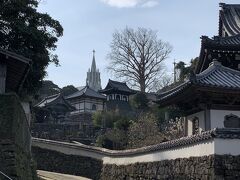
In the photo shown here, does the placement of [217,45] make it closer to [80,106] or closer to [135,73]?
[135,73]

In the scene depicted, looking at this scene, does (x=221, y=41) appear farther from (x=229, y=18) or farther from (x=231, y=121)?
(x=229, y=18)

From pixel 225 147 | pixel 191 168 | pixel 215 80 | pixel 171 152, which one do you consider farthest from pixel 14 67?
pixel 225 147

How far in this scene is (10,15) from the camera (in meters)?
21.3

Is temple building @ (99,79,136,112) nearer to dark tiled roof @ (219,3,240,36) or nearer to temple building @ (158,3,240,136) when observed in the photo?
dark tiled roof @ (219,3,240,36)

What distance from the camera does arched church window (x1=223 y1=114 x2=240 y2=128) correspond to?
58.0 feet

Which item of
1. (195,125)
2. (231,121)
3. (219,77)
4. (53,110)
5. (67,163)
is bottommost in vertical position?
(67,163)

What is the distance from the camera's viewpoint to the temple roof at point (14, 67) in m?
15.0

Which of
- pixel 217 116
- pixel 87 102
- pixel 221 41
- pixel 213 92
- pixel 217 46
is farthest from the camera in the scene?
pixel 87 102

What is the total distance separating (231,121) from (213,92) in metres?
1.83

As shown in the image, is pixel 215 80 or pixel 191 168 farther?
pixel 215 80

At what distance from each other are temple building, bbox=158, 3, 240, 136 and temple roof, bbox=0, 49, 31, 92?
642 centimetres

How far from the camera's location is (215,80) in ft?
57.5

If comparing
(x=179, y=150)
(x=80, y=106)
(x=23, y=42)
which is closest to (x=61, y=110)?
(x=80, y=106)

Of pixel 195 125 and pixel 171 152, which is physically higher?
pixel 195 125
